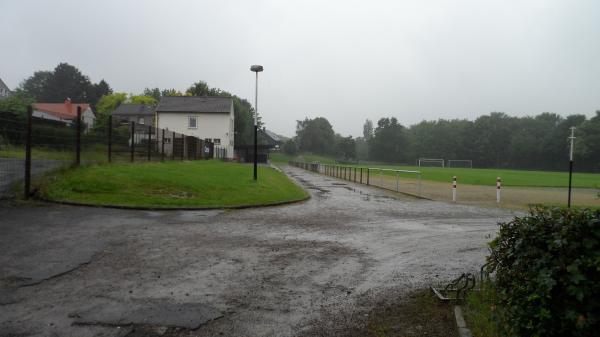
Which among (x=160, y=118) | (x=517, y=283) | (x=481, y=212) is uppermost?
(x=160, y=118)

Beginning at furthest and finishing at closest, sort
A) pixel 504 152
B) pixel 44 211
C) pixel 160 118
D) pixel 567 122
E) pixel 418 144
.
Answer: pixel 418 144 < pixel 504 152 < pixel 567 122 < pixel 160 118 < pixel 44 211

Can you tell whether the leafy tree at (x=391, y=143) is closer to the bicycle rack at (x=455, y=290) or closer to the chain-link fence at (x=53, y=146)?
the chain-link fence at (x=53, y=146)

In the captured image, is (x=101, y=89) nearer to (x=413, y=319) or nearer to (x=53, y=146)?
(x=53, y=146)

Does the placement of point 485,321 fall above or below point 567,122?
below

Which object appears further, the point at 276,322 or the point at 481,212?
the point at 481,212

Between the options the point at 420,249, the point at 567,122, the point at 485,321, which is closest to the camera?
the point at 485,321

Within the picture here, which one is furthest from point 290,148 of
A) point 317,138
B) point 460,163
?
point 460,163

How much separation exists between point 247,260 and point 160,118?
168 feet

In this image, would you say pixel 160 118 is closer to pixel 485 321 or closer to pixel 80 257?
pixel 80 257

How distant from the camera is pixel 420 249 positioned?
24.9ft

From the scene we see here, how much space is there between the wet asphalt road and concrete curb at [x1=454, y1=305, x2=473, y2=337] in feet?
2.76

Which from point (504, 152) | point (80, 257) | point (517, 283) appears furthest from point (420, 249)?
point (504, 152)

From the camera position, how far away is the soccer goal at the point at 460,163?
102019mm

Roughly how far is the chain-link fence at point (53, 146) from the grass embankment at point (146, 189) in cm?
43
